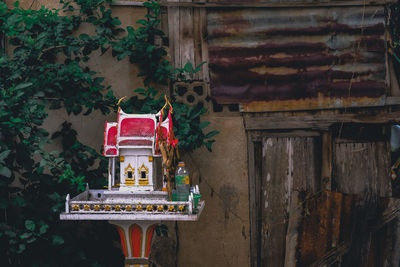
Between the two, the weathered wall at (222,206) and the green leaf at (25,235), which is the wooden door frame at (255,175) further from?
the green leaf at (25,235)

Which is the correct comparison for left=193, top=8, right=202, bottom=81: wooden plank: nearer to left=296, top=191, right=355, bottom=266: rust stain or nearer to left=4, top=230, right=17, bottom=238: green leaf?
left=296, top=191, right=355, bottom=266: rust stain

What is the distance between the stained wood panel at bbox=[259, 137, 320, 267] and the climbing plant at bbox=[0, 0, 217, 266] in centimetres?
77

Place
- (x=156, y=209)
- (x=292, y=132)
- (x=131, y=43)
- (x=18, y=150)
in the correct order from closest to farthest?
(x=156, y=209)
(x=18, y=150)
(x=131, y=43)
(x=292, y=132)

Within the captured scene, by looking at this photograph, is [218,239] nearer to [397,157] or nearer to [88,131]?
[88,131]

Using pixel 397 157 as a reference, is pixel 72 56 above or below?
above

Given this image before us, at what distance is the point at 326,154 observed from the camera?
493 centimetres

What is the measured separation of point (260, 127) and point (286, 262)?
4.82 feet

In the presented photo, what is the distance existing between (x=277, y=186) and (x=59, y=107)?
2428mm

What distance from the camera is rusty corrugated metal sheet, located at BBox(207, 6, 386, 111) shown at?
4855mm

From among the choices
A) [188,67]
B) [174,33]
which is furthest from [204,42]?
[188,67]

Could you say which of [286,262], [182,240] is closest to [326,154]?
[286,262]

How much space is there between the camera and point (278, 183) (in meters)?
4.91

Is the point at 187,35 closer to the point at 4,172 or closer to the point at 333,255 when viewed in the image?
the point at 4,172

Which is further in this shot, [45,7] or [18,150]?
[45,7]
